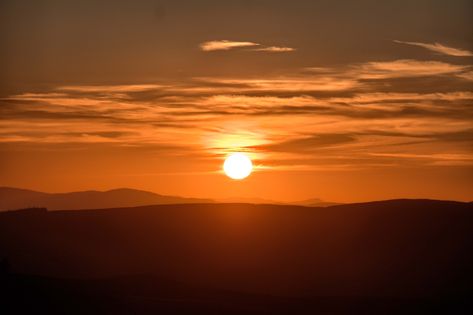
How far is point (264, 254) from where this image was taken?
63.2m

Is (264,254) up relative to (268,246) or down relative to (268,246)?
down

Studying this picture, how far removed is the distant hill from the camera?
5350 cm

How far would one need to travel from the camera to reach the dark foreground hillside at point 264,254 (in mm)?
41688

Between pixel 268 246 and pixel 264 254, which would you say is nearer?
pixel 264 254

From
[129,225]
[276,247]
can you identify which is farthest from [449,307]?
[129,225]

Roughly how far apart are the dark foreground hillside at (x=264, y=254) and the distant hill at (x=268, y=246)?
3.5 inches

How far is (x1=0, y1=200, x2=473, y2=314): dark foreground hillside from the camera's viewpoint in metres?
41.7

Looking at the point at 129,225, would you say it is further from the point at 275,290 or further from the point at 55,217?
the point at 275,290

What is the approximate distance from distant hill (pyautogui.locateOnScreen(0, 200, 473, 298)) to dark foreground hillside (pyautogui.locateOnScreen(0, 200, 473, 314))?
9cm

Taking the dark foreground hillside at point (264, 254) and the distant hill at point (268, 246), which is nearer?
the dark foreground hillside at point (264, 254)

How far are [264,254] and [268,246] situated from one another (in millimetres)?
1562

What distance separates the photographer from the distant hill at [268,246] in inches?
2106

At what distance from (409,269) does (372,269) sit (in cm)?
238

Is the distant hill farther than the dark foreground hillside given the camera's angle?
Yes
